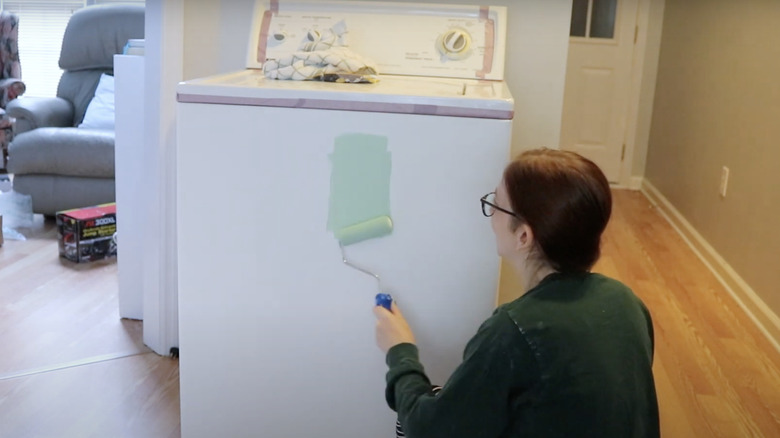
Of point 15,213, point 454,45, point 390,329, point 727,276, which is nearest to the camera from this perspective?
→ point 390,329

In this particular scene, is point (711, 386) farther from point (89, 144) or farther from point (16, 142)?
point (16, 142)

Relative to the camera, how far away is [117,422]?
2008 millimetres

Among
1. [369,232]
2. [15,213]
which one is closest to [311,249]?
[369,232]

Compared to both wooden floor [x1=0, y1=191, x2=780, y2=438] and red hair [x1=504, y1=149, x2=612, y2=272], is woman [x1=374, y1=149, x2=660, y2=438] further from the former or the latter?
wooden floor [x1=0, y1=191, x2=780, y2=438]

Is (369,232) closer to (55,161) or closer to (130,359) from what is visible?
(130,359)

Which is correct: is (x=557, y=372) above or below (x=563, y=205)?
below

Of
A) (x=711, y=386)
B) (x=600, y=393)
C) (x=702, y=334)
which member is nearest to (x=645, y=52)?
(x=702, y=334)

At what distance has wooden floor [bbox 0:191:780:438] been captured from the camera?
6.75 ft

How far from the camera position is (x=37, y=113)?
3.97 m

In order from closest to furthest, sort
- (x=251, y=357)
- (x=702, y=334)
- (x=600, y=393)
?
(x=600, y=393) → (x=251, y=357) → (x=702, y=334)

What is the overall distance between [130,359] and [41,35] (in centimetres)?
401

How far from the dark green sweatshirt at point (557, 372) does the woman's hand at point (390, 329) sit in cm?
29

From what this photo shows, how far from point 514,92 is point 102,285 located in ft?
5.68

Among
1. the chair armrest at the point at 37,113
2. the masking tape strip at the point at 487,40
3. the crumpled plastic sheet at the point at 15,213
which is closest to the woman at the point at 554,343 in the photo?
the masking tape strip at the point at 487,40
